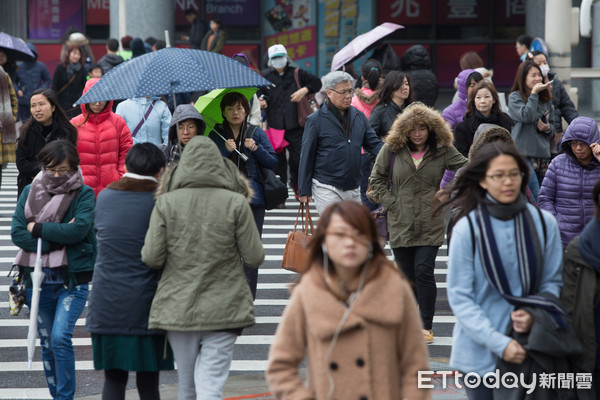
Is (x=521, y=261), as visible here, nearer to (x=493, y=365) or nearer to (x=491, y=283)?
(x=491, y=283)

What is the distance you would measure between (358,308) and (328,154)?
5.50 m

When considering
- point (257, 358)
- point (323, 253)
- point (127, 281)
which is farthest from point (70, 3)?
point (323, 253)

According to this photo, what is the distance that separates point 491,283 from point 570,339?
440 millimetres

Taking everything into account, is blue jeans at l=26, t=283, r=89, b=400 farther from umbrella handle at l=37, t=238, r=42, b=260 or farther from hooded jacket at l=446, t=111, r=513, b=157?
hooded jacket at l=446, t=111, r=513, b=157

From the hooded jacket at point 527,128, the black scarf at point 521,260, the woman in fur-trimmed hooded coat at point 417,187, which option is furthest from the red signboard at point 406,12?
the black scarf at point 521,260

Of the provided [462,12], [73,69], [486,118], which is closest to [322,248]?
[486,118]

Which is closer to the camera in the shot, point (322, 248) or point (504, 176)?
point (322, 248)

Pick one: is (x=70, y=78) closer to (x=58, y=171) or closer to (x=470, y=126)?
(x=470, y=126)

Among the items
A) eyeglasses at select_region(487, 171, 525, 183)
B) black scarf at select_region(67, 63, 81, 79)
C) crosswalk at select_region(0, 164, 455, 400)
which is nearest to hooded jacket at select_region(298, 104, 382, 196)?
crosswalk at select_region(0, 164, 455, 400)

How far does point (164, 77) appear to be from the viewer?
763 centimetres

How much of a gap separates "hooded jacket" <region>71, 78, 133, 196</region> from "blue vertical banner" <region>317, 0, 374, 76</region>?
54.7 ft

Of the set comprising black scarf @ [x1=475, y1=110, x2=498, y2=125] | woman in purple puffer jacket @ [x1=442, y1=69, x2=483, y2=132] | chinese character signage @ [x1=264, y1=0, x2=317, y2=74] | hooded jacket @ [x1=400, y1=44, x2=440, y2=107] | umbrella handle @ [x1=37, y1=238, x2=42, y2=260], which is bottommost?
umbrella handle @ [x1=37, y1=238, x2=42, y2=260]

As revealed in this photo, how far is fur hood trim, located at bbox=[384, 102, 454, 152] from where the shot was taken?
8.51 meters

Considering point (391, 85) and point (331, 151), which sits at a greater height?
point (391, 85)
